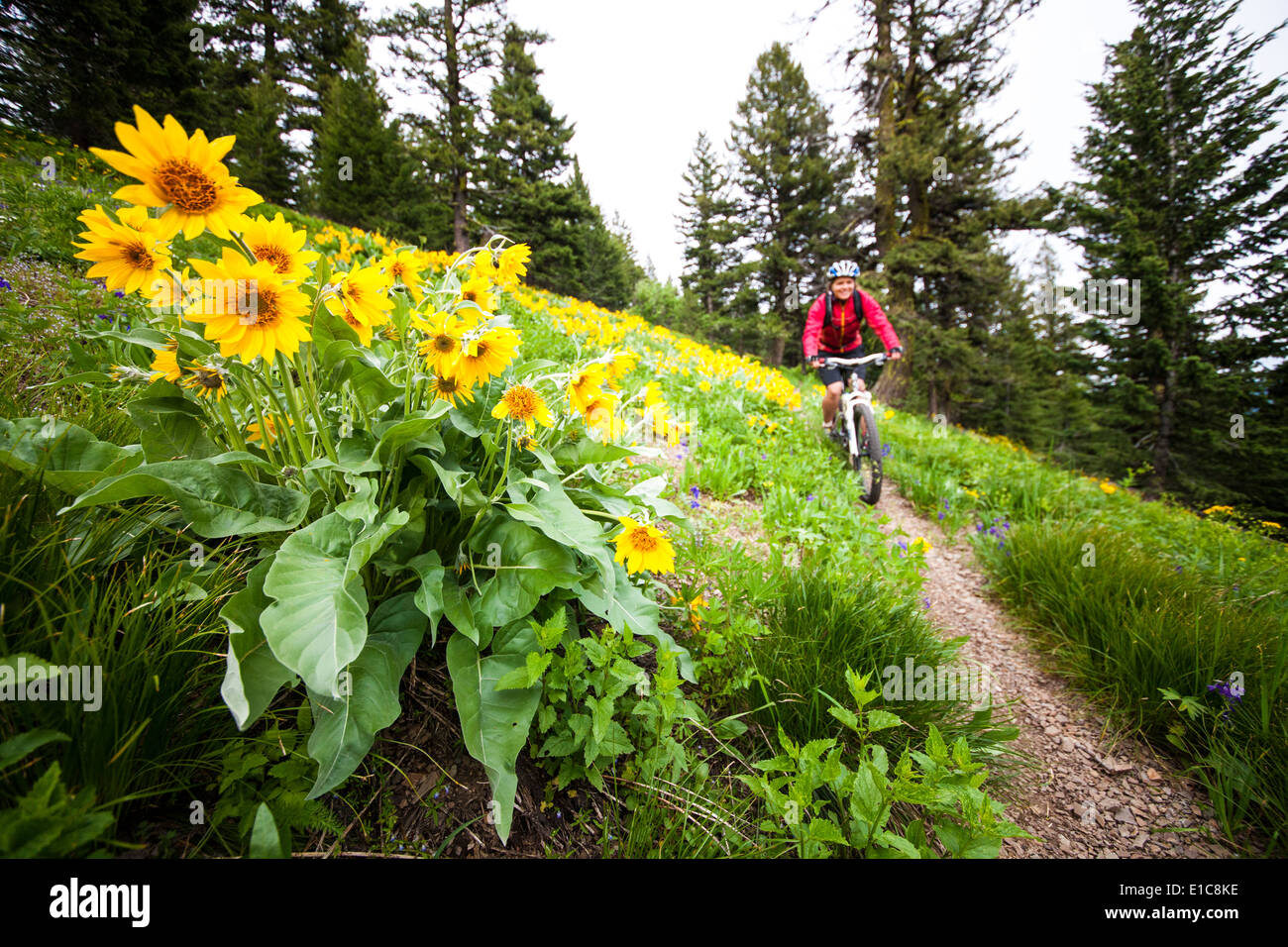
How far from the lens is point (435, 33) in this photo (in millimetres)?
15922

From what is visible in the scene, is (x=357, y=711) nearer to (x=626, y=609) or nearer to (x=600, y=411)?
(x=626, y=609)

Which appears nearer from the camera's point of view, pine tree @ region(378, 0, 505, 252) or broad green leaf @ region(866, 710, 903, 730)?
broad green leaf @ region(866, 710, 903, 730)

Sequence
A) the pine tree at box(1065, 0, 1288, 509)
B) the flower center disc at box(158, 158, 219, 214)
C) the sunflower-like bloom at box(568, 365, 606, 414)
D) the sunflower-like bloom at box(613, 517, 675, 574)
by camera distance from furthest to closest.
A: the pine tree at box(1065, 0, 1288, 509)
the sunflower-like bloom at box(568, 365, 606, 414)
the sunflower-like bloom at box(613, 517, 675, 574)
the flower center disc at box(158, 158, 219, 214)

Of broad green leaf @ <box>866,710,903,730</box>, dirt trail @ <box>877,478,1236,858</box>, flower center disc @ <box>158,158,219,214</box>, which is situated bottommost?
dirt trail @ <box>877,478,1236,858</box>

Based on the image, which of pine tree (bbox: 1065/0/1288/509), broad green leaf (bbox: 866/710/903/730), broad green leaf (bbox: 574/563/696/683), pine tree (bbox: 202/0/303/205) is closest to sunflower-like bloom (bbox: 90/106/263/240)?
broad green leaf (bbox: 574/563/696/683)

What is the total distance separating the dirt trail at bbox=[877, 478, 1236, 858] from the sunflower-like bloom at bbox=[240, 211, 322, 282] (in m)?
2.71

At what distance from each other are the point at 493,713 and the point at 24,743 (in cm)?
74

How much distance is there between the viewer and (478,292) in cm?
162

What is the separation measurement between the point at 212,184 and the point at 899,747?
238 cm

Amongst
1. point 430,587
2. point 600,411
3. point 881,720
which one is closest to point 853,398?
point 600,411

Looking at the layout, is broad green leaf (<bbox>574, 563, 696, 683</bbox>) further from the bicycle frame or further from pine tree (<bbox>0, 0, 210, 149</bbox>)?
pine tree (<bbox>0, 0, 210, 149</bbox>)

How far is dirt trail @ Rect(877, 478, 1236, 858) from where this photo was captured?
5.24 feet

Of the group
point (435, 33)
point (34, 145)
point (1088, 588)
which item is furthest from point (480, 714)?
point (435, 33)
